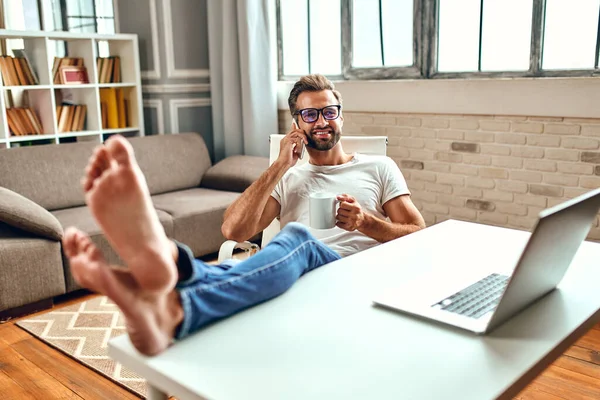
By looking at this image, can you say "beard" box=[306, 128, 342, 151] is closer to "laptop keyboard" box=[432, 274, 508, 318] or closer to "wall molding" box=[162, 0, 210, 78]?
"laptop keyboard" box=[432, 274, 508, 318]

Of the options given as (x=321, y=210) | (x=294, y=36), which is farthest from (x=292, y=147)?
(x=294, y=36)

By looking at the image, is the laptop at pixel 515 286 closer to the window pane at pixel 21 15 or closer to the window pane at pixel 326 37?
the window pane at pixel 326 37

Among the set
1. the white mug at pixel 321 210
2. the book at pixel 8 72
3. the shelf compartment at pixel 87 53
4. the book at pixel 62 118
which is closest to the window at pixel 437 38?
→ the shelf compartment at pixel 87 53

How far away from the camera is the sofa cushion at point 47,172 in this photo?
128 inches

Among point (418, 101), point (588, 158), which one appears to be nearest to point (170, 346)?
point (588, 158)

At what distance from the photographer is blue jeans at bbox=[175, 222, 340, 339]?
38.3 inches

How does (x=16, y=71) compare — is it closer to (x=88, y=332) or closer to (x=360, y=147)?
(x=88, y=332)

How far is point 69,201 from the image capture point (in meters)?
3.45

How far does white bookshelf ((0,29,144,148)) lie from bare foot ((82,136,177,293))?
125 inches

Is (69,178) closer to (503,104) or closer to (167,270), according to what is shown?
(503,104)

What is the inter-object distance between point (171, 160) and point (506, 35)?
7.25 feet

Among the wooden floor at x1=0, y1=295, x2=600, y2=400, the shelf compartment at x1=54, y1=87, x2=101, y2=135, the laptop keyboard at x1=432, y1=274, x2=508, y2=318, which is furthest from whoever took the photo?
the shelf compartment at x1=54, y1=87, x2=101, y2=135

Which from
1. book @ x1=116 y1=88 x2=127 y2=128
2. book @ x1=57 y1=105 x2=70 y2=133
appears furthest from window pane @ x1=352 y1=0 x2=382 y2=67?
book @ x1=57 y1=105 x2=70 y2=133

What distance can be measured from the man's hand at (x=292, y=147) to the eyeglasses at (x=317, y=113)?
0.05 m
